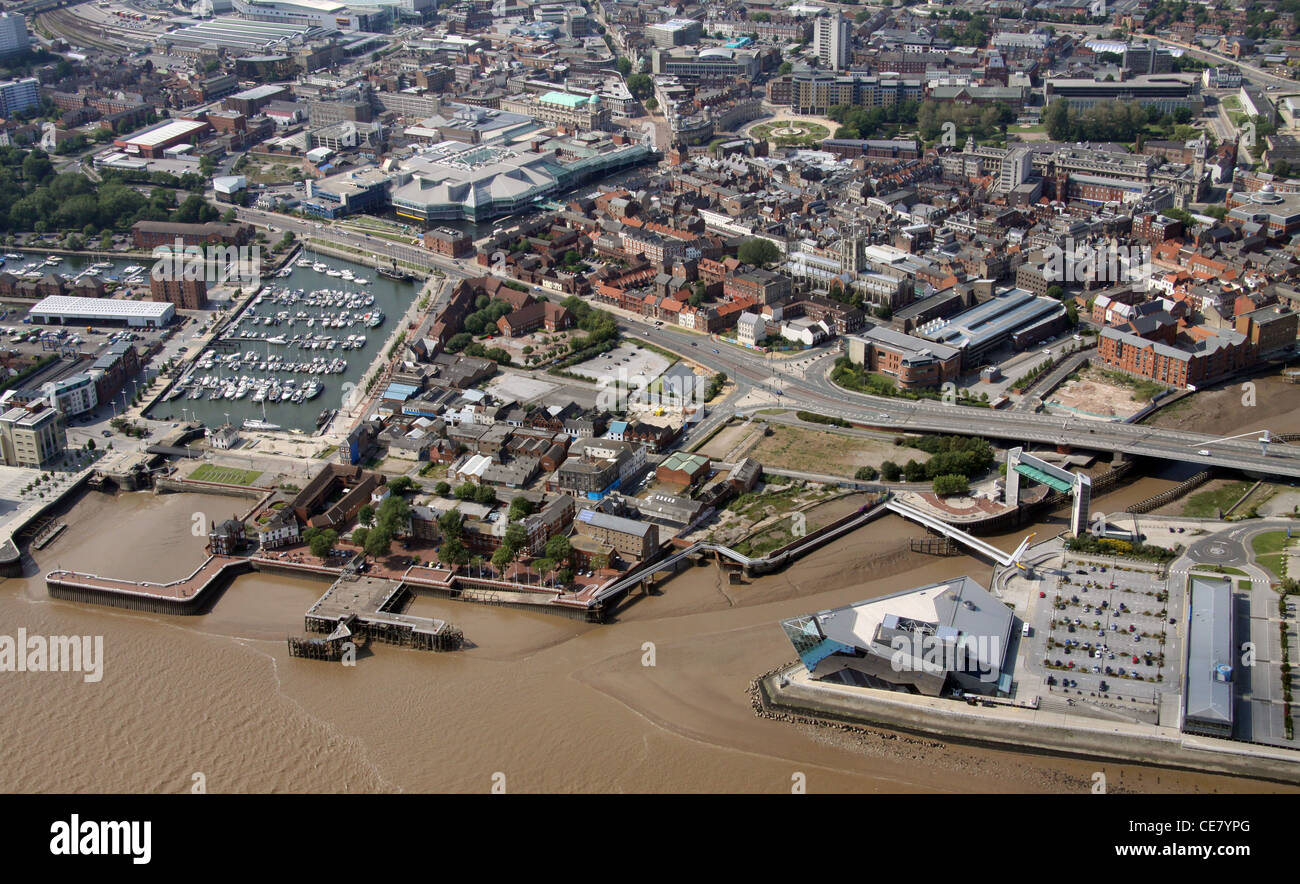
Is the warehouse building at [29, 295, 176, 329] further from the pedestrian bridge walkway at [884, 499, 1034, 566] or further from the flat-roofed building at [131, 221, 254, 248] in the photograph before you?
the pedestrian bridge walkway at [884, 499, 1034, 566]

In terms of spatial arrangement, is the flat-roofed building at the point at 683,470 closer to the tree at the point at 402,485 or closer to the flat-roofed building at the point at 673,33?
the tree at the point at 402,485

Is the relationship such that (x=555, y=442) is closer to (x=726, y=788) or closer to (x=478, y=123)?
(x=726, y=788)

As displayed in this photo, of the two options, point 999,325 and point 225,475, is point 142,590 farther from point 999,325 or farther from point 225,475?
point 999,325

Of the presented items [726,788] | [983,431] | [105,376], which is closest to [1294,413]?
[983,431]

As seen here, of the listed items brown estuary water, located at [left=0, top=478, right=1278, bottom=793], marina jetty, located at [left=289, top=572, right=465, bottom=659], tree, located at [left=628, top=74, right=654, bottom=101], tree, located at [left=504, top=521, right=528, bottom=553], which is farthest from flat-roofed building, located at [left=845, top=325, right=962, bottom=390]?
tree, located at [left=628, top=74, right=654, bottom=101]

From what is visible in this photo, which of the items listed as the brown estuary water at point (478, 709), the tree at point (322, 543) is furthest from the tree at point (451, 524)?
the tree at point (322, 543)

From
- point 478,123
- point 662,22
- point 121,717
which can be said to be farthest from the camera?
point 662,22

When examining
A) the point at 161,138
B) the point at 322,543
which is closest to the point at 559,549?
the point at 322,543
